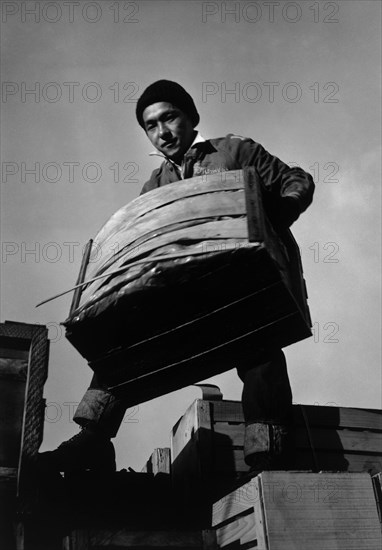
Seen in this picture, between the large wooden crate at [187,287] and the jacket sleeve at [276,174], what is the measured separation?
24 cm

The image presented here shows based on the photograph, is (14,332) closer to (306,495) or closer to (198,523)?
(198,523)

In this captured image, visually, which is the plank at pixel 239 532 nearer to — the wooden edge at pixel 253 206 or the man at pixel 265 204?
the man at pixel 265 204

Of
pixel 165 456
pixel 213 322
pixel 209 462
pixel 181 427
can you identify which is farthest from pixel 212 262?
pixel 165 456

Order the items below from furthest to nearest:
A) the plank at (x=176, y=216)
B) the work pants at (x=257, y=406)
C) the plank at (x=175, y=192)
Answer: the work pants at (x=257, y=406) < the plank at (x=175, y=192) < the plank at (x=176, y=216)

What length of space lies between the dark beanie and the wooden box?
2.53m

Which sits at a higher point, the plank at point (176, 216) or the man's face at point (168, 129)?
the man's face at point (168, 129)

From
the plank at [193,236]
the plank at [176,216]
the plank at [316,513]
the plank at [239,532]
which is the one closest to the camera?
the plank at [316,513]

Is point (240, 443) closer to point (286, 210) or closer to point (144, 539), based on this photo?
point (144, 539)

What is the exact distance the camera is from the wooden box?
2.46m

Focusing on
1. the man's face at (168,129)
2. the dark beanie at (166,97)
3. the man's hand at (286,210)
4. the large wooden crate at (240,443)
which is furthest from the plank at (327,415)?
the dark beanie at (166,97)

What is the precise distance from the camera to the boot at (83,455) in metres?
3.06

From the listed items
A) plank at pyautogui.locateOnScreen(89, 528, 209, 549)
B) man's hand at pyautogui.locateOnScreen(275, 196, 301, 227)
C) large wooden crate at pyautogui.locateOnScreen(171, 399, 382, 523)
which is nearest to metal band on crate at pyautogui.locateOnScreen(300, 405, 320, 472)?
large wooden crate at pyautogui.locateOnScreen(171, 399, 382, 523)

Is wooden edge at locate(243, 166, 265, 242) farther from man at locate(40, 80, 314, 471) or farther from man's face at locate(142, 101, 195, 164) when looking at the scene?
man's face at locate(142, 101, 195, 164)

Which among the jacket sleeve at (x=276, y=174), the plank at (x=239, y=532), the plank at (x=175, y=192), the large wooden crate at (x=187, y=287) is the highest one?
A: the jacket sleeve at (x=276, y=174)
